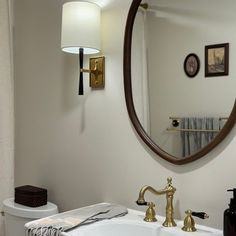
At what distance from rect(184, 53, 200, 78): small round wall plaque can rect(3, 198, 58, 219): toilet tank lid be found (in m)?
0.96

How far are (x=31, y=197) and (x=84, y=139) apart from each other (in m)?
0.40

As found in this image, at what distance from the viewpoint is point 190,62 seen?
4.48ft

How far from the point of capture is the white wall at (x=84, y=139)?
1.34 m

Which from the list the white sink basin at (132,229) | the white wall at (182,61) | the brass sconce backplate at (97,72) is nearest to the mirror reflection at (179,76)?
the white wall at (182,61)

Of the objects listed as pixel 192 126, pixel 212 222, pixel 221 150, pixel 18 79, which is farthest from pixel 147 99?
pixel 18 79

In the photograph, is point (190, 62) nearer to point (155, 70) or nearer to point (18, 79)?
point (155, 70)

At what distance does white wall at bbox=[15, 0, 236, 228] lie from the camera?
4.40 feet

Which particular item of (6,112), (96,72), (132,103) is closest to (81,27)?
(96,72)

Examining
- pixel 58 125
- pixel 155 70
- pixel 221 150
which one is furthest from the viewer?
pixel 58 125

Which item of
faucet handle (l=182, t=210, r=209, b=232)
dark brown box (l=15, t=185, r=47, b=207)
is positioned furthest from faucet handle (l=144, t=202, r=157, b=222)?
dark brown box (l=15, t=185, r=47, b=207)

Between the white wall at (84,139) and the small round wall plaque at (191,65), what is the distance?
0.92ft

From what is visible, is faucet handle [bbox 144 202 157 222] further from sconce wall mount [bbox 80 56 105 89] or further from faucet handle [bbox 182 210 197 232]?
sconce wall mount [bbox 80 56 105 89]

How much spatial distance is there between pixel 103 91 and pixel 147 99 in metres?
0.26

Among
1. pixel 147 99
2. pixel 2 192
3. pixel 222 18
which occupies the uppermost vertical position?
pixel 222 18
